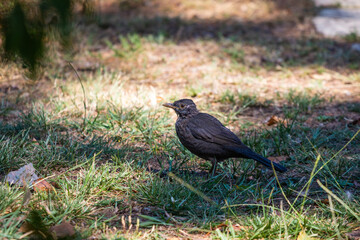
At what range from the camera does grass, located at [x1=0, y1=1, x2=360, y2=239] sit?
2.67 meters

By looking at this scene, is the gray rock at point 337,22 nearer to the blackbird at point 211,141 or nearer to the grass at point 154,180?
the grass at point 154,180

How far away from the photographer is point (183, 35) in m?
7.92

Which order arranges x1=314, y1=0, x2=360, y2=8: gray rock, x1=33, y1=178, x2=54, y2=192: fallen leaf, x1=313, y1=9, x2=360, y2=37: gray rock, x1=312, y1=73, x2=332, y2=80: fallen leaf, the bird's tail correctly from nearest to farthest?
x1=33, y1=178, x2=54, y2=192: fallen leaf, the bird's tail, x1=312, y1=73, x2=332, y2=80: fallen leaf, x1=313, y1=9, x2=360, y2=37: gray rock, x1=314, y1=0, x2=360, y2=8: gray rock

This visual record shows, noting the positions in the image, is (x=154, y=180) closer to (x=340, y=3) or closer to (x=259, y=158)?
(x=259, y=158)

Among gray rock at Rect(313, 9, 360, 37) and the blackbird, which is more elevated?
the blackbird

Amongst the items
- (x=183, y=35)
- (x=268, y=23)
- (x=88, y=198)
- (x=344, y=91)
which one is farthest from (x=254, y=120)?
(x=268, y=23)

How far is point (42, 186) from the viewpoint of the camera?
2.99 metres

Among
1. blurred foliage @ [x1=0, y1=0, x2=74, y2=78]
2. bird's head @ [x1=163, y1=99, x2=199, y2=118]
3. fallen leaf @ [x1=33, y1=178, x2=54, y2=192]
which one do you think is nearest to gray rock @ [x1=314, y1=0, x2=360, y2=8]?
bird's head @ [x1=163, y1=99, x2=199, y2=118]

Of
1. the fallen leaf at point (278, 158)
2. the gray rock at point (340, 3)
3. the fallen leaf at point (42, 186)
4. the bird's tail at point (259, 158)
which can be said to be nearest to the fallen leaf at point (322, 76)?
the fallen leaf at point (278, 158)

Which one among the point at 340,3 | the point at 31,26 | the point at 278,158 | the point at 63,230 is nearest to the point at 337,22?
the point at 340,3

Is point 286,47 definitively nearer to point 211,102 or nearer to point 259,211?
point 211,102

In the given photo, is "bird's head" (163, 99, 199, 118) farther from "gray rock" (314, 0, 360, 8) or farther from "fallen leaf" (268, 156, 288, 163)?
"gray rock" (314, 0, 360, 8)

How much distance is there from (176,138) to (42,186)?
1584 mm

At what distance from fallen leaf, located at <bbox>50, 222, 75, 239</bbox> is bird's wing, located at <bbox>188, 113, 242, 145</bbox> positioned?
1450 millimetres
